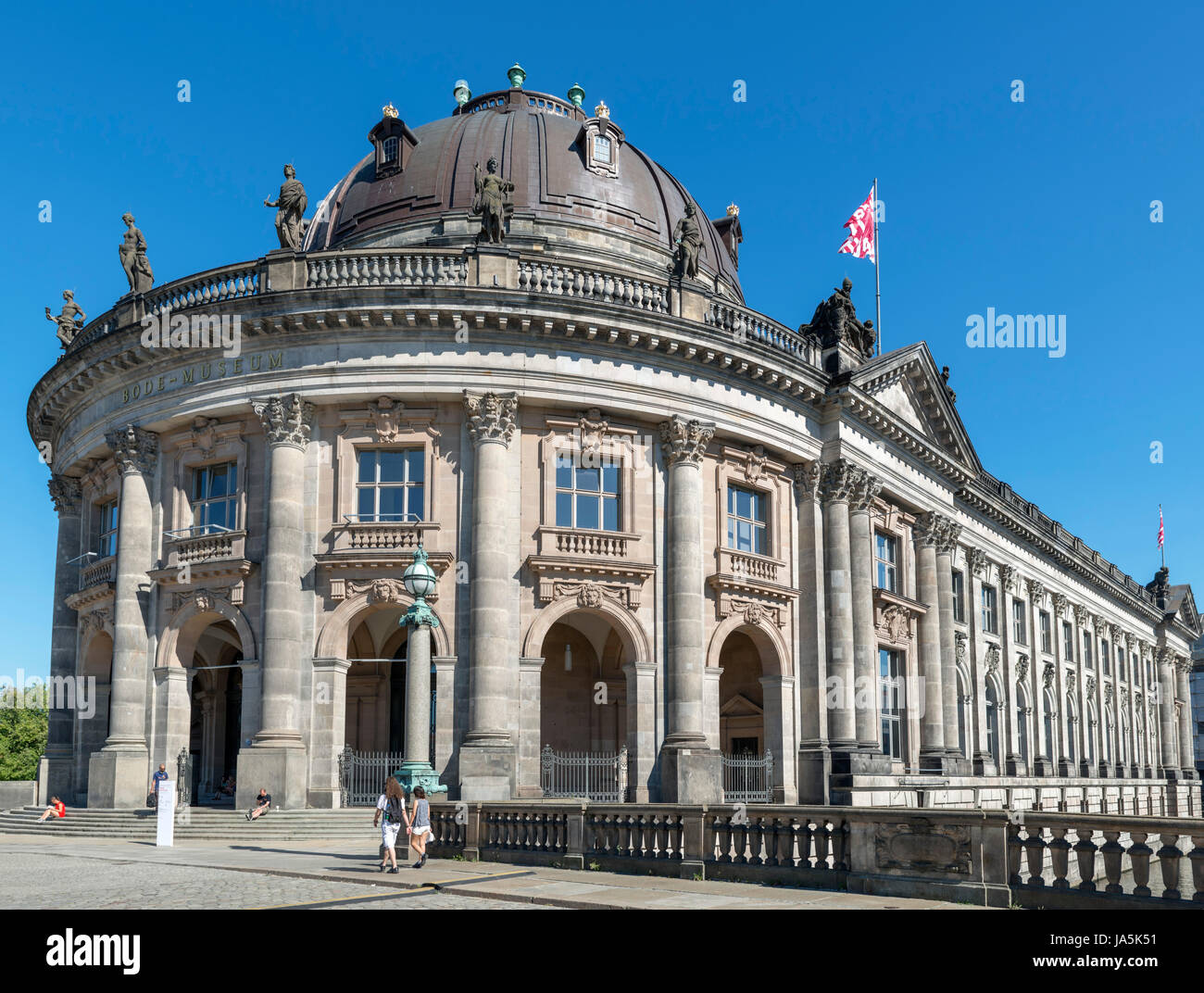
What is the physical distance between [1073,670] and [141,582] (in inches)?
1982

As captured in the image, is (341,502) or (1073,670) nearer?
(341,502)

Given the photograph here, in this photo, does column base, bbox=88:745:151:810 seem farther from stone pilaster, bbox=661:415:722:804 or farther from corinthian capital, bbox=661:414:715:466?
corinthian capital, bbox=661:414:715:466

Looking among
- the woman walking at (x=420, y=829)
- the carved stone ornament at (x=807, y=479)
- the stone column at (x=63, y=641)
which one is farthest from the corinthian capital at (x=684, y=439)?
the stone column at (x=63, y=641)

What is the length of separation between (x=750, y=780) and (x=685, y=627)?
5806 mm

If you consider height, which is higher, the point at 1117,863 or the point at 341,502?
the point at 341,502

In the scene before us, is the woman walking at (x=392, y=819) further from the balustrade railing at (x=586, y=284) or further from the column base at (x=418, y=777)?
the balustrade railing at (x=586, y=284)

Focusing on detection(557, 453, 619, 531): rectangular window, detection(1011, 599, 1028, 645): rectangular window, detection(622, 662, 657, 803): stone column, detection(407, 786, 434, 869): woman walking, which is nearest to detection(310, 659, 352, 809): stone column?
detection(557, 453, 619, 531): rectangular window

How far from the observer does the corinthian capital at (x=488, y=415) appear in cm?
2941

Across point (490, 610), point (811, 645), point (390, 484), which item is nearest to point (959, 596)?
point (811, 645)

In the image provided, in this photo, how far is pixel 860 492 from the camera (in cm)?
3678

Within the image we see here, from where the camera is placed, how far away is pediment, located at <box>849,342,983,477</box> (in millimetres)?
37688
